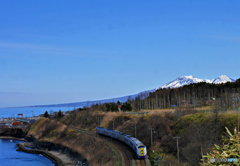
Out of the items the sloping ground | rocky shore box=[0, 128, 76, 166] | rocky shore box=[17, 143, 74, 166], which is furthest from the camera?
rocky shore box=[0, 128, 76, 166]

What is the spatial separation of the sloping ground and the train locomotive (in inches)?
183

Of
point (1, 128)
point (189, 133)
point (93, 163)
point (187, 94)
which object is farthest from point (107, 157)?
point (1, 128)

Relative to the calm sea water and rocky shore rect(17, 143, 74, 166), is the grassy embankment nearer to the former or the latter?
rocky shore rect(17, 143, 74, 166)

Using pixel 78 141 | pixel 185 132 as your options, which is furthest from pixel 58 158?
pixel 185 132

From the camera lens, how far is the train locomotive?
49625mm

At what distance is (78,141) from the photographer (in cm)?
8556

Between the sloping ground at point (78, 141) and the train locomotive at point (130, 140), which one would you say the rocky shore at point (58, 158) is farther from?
the train locomotive at point (130, 140)

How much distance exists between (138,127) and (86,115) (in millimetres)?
50652

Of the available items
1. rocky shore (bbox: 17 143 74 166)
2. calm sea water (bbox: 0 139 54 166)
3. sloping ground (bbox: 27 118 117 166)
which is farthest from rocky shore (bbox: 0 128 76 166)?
sloping ground (bbox: 27 118 117 166)

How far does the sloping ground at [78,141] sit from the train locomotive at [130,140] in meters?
4.64

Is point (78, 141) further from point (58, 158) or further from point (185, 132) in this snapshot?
point (185, 132)

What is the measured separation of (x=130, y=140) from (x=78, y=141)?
3153cm

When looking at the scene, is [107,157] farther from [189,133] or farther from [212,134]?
[212,134]

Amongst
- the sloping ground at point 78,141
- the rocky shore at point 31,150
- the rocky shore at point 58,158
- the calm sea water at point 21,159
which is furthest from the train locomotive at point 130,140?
the calm sea water at point 21,159
